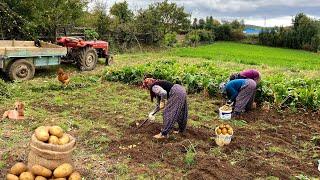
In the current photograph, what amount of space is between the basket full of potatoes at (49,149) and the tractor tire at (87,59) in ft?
31.2

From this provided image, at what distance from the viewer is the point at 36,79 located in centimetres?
1304

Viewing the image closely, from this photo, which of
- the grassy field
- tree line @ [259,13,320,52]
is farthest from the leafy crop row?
tree line @ [259,13,320,52]

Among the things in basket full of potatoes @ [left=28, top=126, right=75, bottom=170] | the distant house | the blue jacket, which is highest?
the distant house

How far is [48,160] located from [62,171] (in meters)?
0.25

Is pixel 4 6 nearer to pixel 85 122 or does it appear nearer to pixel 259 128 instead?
pixel 85 122

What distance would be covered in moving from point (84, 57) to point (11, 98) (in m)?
4.82

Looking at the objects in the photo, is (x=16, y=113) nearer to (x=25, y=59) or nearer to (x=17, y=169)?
(x=17, y=169)

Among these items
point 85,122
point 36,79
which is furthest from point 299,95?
point 36,79

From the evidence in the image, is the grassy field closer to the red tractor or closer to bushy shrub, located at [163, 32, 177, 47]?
the red tractor

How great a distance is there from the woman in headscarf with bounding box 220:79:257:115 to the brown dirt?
652 mm

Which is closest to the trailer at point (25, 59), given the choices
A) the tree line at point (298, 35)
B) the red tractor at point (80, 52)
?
the red tractor at point (80, 52)

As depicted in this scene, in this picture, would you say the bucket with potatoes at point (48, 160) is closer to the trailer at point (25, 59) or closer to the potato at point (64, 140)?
the potato at point (64, 140)

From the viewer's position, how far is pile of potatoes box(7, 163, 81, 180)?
5.28 m

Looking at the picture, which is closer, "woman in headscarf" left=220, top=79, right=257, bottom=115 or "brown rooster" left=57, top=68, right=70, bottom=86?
"woman in headscarf" left=220, top=79, right=257, bottom=115
